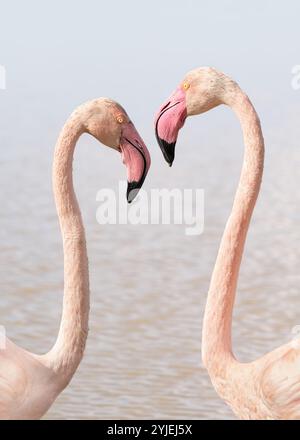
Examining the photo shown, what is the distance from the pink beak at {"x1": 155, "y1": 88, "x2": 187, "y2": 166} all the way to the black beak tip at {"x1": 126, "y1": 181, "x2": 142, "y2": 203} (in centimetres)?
23

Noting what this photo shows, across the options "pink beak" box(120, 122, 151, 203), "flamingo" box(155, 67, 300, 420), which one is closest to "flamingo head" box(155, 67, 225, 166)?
"flamingo" box(155, 67, 300, 420)

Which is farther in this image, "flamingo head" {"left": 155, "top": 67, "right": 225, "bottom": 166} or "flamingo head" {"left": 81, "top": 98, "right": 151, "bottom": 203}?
"flamingo head" {"left": 155, "top": 67, "right": 225, "bottom": 166}

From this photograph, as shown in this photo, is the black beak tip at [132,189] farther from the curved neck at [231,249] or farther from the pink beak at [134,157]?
the curved neck at [231,249]

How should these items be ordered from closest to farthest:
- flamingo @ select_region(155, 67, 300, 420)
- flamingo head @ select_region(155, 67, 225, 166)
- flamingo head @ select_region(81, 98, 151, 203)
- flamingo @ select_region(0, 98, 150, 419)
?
flamingo @ select_region(0, 98, 150, 419), flamingo @ select_region(155, 67, 300, 420), flamingo head @ select_region(81, 98, 151, 203), flamingo head @ select_region(155, 67, 225, 166)

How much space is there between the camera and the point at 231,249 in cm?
701

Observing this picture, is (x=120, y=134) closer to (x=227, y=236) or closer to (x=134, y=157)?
(x=134, y=157)

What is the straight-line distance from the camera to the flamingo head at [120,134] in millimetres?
6855

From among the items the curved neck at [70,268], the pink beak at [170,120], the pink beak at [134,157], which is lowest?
the curved neck at [70,268]

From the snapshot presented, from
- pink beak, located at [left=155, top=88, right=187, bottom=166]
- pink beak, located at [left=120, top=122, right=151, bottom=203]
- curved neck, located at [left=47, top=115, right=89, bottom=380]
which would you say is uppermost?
pink beak, located at [left=155, top=88, right=187, bottom=166]

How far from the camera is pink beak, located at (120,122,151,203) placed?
273 inches

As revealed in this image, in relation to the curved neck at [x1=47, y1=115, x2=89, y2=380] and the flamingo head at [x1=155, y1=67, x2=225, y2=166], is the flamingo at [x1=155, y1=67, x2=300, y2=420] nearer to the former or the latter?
the flamingo head at [x1=155, y1=67, x2=225, y2=166]

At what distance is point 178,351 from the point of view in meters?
11.2

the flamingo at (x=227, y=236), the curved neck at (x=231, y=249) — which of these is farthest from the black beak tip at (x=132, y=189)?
the curved neck at (x=231, y=249)

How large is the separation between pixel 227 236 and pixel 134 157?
2.04 ft
